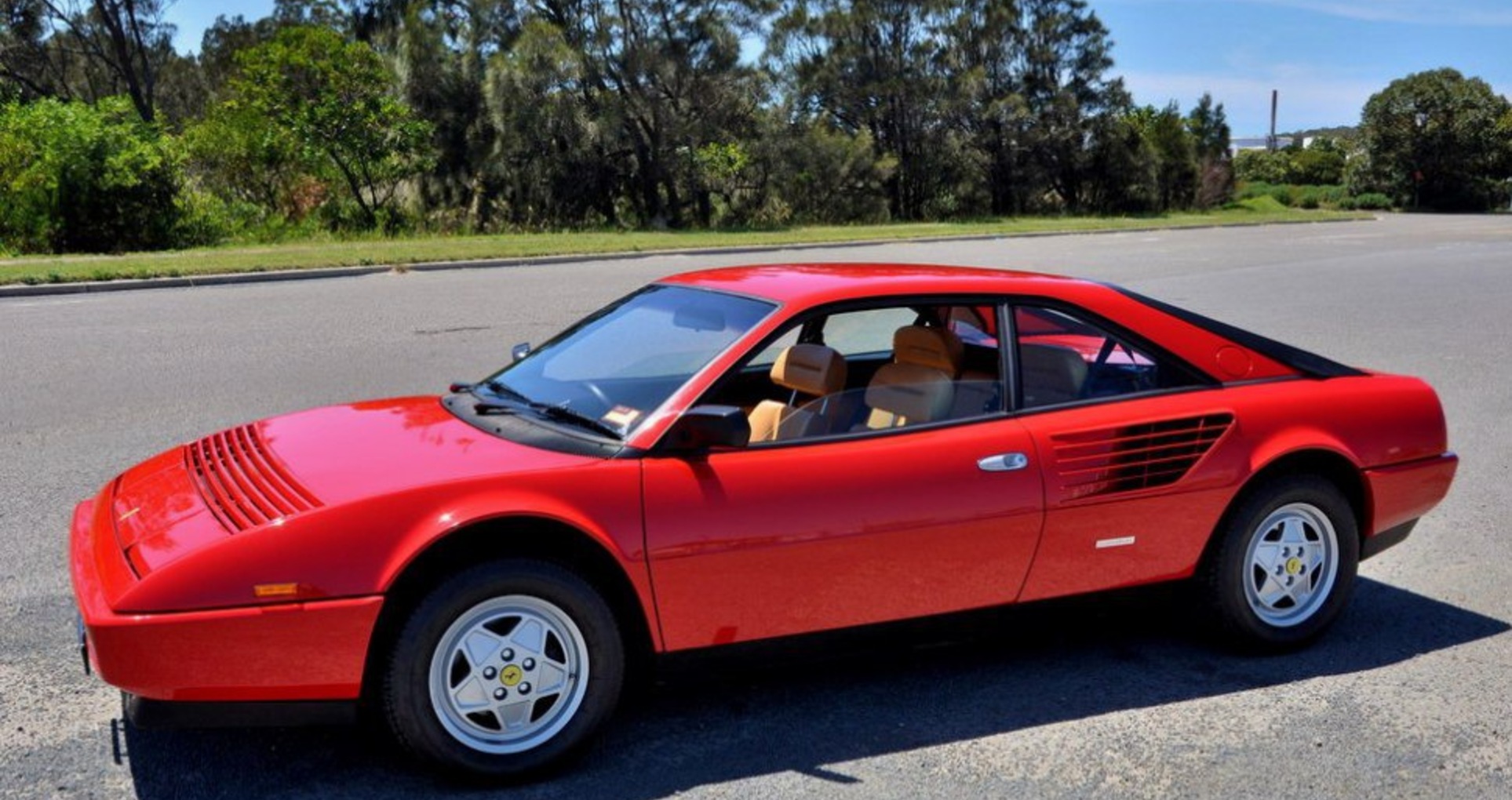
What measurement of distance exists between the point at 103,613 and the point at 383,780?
848mm

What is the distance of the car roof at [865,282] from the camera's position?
4.25m

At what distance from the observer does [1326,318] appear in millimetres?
14680

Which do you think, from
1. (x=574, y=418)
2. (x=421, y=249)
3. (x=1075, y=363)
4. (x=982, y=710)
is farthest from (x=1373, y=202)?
(x=574, y=418)

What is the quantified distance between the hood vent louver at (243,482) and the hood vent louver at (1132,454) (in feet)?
7.35

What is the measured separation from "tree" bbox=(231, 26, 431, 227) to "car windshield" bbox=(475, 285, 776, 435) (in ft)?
87.4

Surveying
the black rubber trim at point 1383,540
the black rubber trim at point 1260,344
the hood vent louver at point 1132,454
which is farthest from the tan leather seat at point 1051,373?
the black rubber trim at point 1383,540

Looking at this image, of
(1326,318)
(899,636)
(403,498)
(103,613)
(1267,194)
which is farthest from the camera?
(1267,194)

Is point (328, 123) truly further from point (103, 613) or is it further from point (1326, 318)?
point (103, 613)

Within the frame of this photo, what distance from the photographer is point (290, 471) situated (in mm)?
3725

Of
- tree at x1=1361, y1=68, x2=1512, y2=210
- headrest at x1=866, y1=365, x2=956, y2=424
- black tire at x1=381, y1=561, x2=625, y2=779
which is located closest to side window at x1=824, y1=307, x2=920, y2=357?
headrest at x1=866, y1=365, x2=956, y2=424

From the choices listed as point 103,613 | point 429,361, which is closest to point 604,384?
point 103,613

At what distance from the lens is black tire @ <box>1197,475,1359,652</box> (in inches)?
174

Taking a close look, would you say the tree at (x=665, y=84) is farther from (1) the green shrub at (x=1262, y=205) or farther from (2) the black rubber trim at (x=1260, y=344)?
(2) the black rubber trim at (x=1260, y=344)

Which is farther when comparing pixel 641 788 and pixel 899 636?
pixel 899 636
